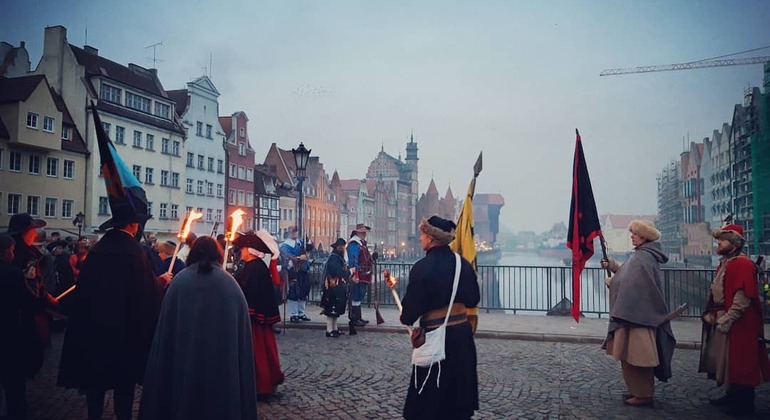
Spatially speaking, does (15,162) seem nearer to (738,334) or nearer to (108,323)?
(108,323)

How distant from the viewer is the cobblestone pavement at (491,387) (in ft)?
19.7

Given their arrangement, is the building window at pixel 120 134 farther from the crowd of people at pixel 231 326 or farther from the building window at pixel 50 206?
the crowd of people at pixel 231 326

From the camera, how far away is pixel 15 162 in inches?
1192

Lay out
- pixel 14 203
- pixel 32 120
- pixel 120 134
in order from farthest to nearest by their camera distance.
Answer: pixel 120 134 < pixel 32 120 < pixel 14 203

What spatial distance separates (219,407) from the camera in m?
3.98

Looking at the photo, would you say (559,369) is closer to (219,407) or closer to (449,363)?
(449,363)

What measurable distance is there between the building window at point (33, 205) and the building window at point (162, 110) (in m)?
12.9

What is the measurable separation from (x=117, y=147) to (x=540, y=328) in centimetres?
3557

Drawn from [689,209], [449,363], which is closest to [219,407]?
[449,363]

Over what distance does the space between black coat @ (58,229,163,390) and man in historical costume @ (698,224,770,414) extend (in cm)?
633

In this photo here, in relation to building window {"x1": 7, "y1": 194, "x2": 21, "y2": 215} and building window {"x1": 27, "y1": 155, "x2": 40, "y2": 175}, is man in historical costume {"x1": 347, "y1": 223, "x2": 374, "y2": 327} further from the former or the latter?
building window {"x1": 27, "y1": 155, "x2": 40, "y2": 175}

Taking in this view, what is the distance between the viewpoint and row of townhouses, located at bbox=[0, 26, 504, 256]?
30648mm

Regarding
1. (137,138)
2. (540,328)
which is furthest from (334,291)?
(137,138)

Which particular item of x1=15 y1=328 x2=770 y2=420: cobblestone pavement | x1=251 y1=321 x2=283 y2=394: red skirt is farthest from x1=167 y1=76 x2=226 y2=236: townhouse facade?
x1=251 y1=321 x2=283 y2=394: red skirt
